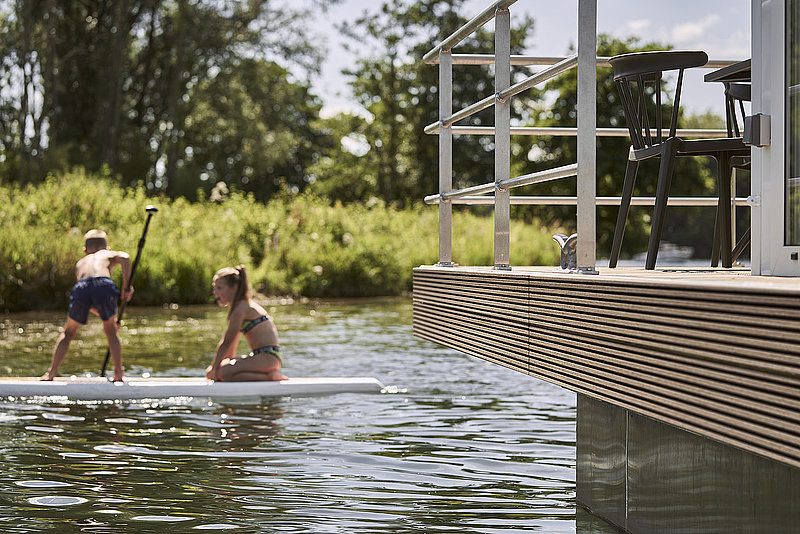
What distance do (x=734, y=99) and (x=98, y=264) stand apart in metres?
6.95

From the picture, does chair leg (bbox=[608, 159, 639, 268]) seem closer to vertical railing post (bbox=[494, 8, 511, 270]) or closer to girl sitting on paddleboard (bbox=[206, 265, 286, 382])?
vertical railing post (bbox=[494, 8, 511, 270])

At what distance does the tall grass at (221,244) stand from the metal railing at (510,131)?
16.2 meters

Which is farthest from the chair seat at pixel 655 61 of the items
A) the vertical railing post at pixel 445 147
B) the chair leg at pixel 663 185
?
the vertical railing post at pixel 445 147

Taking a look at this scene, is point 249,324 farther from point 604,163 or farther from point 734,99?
point 604,163

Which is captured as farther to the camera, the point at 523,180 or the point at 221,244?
the point at 221,244

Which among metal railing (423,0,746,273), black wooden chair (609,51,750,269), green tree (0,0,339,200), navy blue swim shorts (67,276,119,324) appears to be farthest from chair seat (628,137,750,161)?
green tree (0,0,339,200)

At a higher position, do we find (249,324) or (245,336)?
(249,324)

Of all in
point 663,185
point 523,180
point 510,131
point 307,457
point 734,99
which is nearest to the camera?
point 523,180

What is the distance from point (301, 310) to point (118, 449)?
1473cm

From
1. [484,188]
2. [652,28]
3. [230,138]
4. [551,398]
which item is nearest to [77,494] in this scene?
[484,188]

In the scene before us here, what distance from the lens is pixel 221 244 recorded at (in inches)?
1010

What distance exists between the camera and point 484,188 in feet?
19.3

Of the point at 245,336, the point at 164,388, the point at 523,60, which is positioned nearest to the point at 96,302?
the point at 164,388

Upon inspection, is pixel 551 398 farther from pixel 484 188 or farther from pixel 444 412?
pixel 484 188
